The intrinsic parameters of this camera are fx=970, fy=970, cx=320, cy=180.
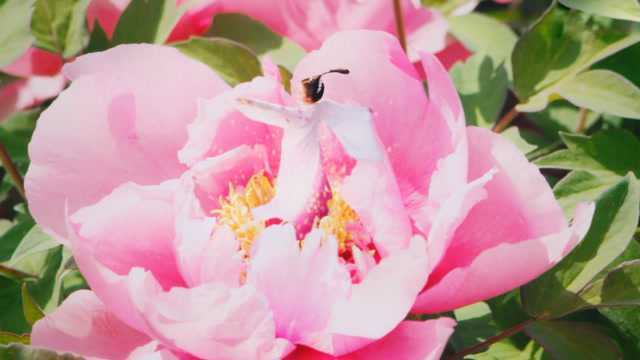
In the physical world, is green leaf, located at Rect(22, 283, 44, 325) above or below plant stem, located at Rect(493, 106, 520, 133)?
below

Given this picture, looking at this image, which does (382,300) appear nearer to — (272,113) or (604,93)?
(272,113)

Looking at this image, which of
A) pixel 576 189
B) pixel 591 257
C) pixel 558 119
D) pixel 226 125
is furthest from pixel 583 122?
pixel 226 125

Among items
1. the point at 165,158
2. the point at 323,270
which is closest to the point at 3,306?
the point at 165,158

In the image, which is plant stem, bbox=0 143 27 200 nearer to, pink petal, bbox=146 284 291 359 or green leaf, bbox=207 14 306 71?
green leaf, bbox=207 14 306 71

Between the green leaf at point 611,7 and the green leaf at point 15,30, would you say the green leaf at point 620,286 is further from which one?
the green leaf at point 15,30

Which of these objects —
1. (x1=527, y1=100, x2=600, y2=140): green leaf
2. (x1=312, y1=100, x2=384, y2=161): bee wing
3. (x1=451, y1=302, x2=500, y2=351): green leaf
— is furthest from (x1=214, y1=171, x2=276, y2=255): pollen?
(x1=527, y1=100, x2=600, y2=140): green leaf

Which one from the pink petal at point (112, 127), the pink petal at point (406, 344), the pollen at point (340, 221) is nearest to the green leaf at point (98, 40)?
the pink petal at point (112, 127)

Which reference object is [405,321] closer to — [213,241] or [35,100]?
[213,241]
